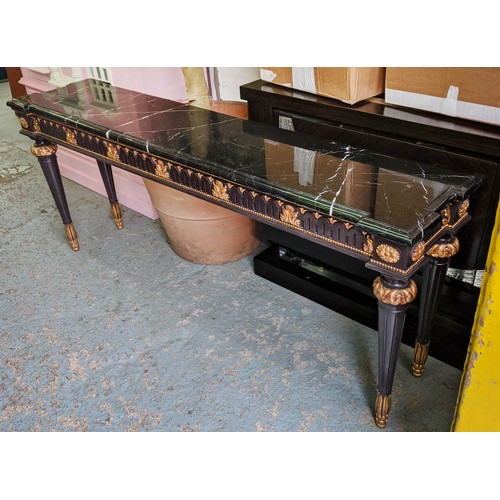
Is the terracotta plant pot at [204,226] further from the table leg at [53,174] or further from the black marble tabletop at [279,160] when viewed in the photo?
the table leg at [53,174]

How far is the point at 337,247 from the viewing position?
64.6 inches

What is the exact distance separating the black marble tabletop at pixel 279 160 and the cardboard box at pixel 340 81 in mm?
200

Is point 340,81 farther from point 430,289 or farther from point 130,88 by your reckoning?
point 130,88

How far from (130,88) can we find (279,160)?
4.63 feet

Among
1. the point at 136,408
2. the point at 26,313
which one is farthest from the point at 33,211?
the point at 136,408

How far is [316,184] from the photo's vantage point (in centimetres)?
171

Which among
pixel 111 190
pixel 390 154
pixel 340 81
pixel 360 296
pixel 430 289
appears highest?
pixel 340 81

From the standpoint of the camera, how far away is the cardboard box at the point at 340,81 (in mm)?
2023

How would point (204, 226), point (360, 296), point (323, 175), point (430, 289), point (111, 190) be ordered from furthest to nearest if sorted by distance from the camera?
point (111, 190)
point (204, 226)
point (360, 296)
point (430, 289)
point (323, 175)

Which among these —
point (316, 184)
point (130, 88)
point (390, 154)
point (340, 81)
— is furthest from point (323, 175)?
point (130, 88)

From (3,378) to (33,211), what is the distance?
1.47 m

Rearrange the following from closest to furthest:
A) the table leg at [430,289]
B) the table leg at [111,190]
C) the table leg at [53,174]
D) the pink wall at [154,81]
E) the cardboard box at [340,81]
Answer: the table leg at [430,289] → the cardboard box at [340,81] → the table leg at [53,174] → the pink wall at [154,81] → the table leg at [111,190]

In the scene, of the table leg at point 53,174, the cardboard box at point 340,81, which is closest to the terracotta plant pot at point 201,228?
the table leg at point 53,174

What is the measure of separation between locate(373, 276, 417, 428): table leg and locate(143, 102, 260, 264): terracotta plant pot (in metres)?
1.13
